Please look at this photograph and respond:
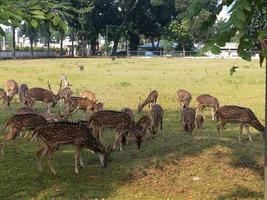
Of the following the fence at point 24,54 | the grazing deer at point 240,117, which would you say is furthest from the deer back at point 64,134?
the fence at point 24,54

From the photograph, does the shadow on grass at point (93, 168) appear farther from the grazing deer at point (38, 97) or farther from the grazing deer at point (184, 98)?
the grazing deer at point (184, 98)

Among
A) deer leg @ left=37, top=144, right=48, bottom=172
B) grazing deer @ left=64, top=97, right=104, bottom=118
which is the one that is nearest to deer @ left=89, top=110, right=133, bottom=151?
deer leg @ left=37, top=144, right=48, bottom=172

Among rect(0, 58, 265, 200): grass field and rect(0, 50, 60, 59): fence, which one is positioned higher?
rect(0, 58, 265, 200): grass field

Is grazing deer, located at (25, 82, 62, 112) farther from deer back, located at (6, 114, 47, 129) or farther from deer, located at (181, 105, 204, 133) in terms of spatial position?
deer back, located at (6, 114, 47, 129)

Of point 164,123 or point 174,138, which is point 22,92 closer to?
point 164,123

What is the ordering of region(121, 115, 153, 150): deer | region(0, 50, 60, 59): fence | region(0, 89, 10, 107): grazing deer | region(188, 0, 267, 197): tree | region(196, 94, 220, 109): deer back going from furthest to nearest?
region(0, 50, 60, 59): fence, region(0, 89, 10, 107): grazing deer, region(196, 94, 220, 109): deer back, region(121, 115, 153, 150): deer, region(188, 0, 267, 197): tree

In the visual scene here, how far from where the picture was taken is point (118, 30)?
255 feet

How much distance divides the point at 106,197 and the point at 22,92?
1268 cm

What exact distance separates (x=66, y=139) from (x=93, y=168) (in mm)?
854

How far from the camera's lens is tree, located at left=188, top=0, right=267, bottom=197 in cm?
425

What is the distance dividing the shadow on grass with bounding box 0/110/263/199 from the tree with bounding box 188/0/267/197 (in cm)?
423

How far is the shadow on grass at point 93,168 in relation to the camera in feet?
28.1

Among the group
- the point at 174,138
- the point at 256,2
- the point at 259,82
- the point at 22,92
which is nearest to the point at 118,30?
the point at 259,82

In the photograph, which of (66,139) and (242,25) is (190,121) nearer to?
(66,139)
